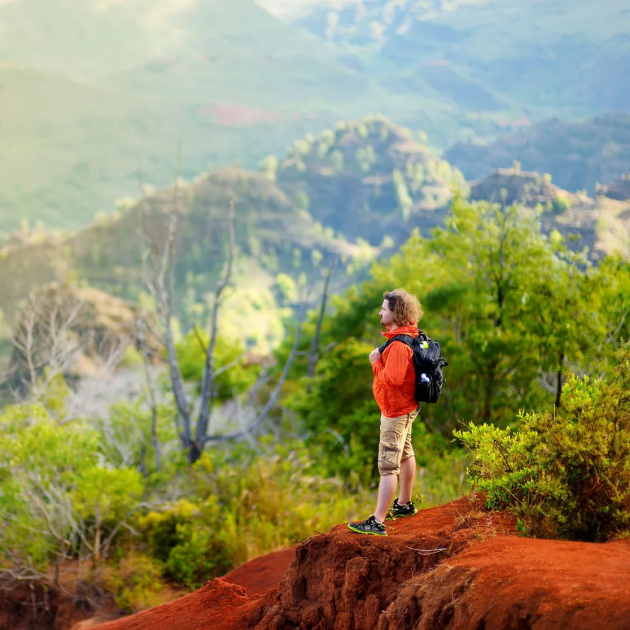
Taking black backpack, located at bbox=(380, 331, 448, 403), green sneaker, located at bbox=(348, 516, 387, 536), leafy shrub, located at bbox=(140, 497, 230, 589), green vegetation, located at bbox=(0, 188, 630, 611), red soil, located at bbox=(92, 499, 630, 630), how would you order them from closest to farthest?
red soil, located at bbox=(92, 499, 630, 630)
green vegetation, located at bbox=(0, 188, 630, 611)
green sneaker, located at bbox=(348, 516, 387, 536)
black backpack, located at bbox=(380, 331, 448, 403)
leafy shrub, located at bbox=(140, 497, 230, 589)

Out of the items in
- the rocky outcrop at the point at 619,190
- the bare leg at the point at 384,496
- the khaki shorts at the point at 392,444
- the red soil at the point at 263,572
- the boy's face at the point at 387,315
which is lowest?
the red soil at the point at 263,572

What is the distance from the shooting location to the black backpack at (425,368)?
437 cm

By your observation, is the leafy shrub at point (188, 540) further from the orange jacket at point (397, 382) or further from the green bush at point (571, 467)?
the green bush at point (571, 467)

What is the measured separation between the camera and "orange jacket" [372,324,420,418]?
4371 millimetres

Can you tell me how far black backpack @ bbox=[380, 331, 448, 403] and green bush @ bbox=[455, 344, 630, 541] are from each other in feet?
1.17

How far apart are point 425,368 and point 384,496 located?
0.87 m

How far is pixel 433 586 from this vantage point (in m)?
3.31

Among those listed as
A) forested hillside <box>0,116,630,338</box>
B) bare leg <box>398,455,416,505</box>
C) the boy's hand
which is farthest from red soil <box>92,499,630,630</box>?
forested hillside <box>0,116,630,338</box>

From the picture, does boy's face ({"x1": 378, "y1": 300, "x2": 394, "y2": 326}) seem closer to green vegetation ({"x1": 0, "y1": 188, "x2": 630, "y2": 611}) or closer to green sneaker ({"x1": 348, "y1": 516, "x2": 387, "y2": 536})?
green vegetation ({"x1": 0, "y1": 188, "x2": 630, "y2": 611})

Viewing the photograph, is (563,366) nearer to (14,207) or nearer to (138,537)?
(138,537)

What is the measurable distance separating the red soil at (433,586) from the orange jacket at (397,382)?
73 centimetres

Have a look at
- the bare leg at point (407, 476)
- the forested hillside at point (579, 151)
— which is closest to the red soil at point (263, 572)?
the bare leg at point (407, 476)

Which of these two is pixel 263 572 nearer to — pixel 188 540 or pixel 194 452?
pixel 188 540

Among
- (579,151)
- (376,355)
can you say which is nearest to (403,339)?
(376,355)
